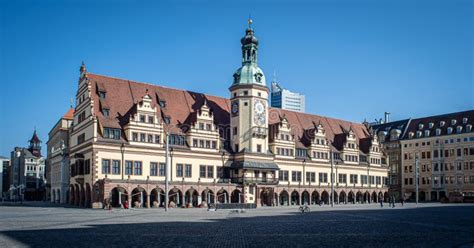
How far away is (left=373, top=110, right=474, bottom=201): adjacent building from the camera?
352 ft

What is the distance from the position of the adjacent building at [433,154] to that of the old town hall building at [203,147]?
23.6 metres

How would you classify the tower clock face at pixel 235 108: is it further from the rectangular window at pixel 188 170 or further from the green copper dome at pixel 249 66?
the rectangular window at pixel 188 170

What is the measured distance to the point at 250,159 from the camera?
259ft

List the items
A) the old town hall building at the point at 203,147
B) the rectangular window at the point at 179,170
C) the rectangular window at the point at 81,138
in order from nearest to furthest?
the old town hall building at the point at 203,147 < the rectangular window at the point at 81,138 < the rectangular window at the point at 179,170

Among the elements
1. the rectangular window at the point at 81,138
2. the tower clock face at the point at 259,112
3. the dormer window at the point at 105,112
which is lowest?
the rectangular window at the point at 81,138

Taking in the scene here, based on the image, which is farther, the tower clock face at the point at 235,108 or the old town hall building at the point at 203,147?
the tower clock face at the point at 235,108

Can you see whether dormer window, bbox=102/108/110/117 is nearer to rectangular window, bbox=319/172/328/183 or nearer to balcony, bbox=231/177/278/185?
balcony, bbox=231/177/278/185

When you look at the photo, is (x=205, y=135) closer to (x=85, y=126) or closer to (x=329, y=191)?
(x=85, y=126)

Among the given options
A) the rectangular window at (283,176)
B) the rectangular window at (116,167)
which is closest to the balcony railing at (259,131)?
the rectangular window at (283,176)

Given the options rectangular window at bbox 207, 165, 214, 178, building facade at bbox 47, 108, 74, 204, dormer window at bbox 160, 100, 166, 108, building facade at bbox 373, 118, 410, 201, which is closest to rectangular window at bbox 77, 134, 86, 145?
dormer window at bbox 160, 100, 166, 108

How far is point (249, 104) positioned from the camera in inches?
3142

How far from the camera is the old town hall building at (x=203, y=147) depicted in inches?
2635

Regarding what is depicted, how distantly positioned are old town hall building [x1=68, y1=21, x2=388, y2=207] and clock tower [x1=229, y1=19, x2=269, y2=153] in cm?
15

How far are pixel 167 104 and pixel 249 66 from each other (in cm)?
1445
